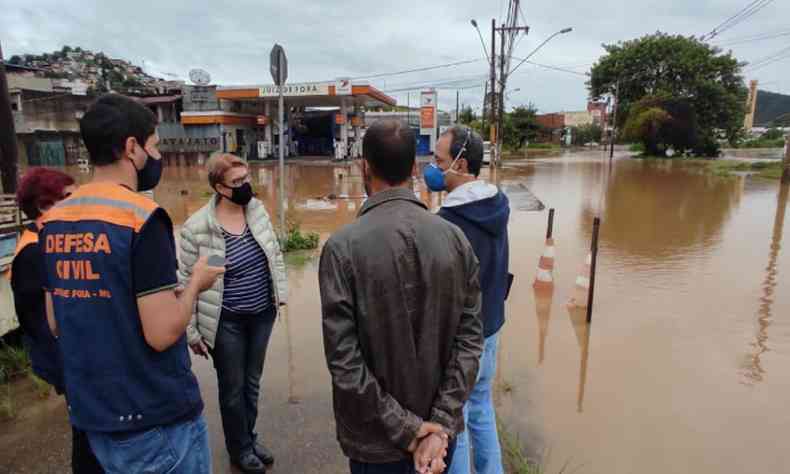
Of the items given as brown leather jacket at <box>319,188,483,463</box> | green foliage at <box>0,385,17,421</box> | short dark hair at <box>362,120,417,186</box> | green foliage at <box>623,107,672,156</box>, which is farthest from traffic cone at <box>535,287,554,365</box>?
green foliage at <box>623,107,672,156</box>

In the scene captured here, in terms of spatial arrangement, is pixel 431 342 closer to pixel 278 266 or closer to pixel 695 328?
pixel 278 266

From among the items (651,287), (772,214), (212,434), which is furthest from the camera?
(772,214)

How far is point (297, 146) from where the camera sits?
39.3 meters

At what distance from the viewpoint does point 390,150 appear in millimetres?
1513

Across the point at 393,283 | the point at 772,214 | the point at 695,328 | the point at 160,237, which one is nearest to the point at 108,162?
the point at 160,237

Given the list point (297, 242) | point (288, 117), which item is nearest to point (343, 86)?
point (288, 117)

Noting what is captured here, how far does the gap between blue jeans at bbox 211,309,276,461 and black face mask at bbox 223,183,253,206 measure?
0.60 meters

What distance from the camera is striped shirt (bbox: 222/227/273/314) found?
252 cm

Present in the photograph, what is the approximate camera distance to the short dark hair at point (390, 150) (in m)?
1.50

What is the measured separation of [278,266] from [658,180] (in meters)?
21.4

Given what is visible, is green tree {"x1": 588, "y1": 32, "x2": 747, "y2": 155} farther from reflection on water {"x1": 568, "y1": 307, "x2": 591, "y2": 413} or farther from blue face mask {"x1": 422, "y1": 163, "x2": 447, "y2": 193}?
blue face mask {"x1": 422, "y1": 163, "x2": 447, "y2": 193}

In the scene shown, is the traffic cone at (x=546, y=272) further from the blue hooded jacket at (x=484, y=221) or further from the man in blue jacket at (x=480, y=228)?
the blue hooded jacket at (x=484, y=221)

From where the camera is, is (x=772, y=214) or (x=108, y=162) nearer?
(x=108, y=162)

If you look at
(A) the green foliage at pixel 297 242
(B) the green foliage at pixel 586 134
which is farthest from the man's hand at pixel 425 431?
(B) the green foliage at pixel 586 134
